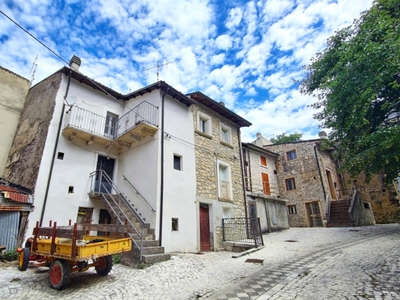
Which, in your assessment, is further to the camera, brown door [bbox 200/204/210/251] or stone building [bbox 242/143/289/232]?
stone building [bbox 242/143/289/232]

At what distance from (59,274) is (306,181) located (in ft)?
65.2

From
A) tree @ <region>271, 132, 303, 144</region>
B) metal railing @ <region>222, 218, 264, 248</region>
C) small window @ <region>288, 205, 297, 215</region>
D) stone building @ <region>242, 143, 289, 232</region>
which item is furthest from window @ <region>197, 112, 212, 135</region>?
tree @ <region>271, 132, 303, 144</region>

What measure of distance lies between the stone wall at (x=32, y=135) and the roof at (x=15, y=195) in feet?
1.52

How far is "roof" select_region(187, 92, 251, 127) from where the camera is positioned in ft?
40.4

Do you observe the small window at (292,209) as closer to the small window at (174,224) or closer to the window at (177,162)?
the window at (177,162)

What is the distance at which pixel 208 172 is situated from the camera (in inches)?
462

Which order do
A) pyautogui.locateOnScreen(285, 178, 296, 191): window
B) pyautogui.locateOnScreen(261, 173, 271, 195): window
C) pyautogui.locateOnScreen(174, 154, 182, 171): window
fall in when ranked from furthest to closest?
pyautogui.locateOnScreen(285, 178, 296, 191): window → pyautogui.locateOnScreen(261, 173, 271, 195): window → pyautogui.locateOnScreen(174, 154, 182, 171): window

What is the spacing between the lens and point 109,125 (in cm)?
1146

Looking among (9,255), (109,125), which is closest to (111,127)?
(109,125)

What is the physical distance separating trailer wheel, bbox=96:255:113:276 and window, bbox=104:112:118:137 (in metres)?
7.04

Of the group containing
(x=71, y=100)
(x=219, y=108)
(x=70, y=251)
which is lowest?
(x=70, y=251)

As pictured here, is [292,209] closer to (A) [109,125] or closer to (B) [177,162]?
(B) [177,162]

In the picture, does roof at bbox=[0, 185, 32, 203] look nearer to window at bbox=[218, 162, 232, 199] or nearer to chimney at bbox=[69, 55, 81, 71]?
chimney at bbox=[69, 55, 81, 71]

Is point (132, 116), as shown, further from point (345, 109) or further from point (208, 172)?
point (345, 109)
